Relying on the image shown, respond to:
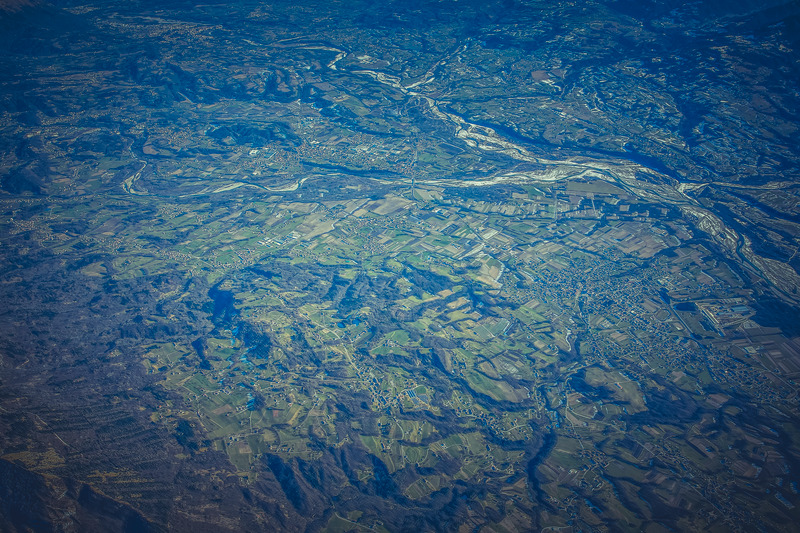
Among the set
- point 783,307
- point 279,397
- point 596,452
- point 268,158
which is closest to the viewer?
point 596,452

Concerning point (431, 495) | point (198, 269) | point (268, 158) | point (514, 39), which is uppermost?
point (514, 39)

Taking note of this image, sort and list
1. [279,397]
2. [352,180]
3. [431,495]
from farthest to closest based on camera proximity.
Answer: [352,180]
[279,397]
[431,495]

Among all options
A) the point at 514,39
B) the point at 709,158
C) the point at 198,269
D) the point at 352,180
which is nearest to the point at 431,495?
the point at 198,269

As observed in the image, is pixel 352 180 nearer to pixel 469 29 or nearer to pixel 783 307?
pixel 783 307

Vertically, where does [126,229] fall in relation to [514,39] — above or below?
below

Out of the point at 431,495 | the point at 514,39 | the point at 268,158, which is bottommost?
the point at 431,495

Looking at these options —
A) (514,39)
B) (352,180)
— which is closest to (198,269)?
(352,180)

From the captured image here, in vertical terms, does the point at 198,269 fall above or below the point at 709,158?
below

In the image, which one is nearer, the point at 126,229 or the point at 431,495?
the point at 431,495

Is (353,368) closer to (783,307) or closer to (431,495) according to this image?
(431,495)
